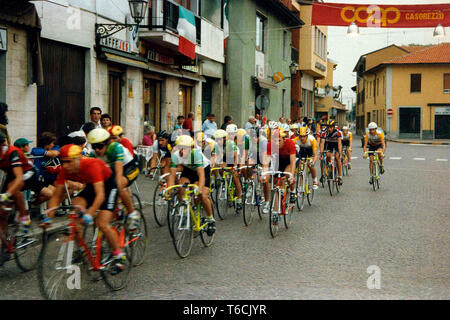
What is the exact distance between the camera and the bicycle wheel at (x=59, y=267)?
507 cm

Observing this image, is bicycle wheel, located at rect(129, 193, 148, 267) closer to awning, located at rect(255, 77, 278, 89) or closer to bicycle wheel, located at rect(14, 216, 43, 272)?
bicycle wheel, located at rect(14, 216, 43, 272)

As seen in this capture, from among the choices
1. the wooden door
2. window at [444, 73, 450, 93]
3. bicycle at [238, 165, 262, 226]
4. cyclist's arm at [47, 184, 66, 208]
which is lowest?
bicycle at [238, 165, 262, 226]

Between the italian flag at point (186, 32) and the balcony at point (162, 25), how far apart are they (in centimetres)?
18

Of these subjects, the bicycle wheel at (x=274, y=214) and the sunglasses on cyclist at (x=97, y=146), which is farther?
the bicycle wheel at (x=274, y=214)

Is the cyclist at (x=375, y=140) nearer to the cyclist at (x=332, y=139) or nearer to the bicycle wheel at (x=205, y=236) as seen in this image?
the cyclist at (x=332, y=139)

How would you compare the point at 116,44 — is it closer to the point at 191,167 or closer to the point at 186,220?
the point at 191,167

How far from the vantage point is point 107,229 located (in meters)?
5.64

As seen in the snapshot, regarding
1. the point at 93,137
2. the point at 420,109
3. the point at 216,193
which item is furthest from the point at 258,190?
the point at 420,109

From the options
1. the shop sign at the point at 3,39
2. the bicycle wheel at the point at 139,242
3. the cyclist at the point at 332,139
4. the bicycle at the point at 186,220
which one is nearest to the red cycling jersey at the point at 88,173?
the bicycle wheel at the point at 139,242

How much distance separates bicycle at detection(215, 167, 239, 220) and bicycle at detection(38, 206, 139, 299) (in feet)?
14.5

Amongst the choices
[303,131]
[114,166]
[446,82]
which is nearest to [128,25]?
[303,131]

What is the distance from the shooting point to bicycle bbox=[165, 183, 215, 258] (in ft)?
23.7

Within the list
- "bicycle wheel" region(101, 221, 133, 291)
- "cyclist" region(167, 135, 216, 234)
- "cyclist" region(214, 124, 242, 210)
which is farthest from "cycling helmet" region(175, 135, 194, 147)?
"cyclist" region(214, 124, 242, 210)

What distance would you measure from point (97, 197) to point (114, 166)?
894mm
